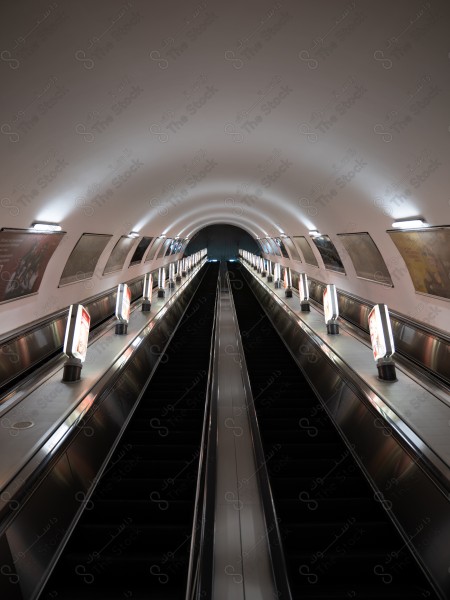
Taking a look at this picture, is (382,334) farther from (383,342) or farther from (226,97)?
(226,97)

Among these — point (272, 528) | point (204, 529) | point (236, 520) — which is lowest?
point (236, 520)

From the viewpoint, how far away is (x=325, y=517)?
151 inches

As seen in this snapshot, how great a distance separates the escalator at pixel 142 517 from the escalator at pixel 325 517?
2.81ft

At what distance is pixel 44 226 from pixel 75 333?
344 cm

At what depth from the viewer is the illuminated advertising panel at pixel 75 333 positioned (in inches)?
207

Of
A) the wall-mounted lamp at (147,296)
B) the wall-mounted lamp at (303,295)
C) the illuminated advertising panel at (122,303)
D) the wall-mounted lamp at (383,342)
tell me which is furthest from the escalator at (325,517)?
the wall-mounted lamp at (147,296)

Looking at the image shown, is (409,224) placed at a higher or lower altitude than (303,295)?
higher

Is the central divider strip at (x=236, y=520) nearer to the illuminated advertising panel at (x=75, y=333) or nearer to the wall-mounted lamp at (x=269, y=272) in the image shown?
the illuminated advertising panel at (x=75, y=333)

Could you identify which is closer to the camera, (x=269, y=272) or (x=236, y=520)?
(x=236, y=520)

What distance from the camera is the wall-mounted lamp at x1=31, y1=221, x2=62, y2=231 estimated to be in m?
7.62

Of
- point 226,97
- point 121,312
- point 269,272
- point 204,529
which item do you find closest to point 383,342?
point 204,529

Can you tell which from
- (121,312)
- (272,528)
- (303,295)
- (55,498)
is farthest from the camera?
(303,295)

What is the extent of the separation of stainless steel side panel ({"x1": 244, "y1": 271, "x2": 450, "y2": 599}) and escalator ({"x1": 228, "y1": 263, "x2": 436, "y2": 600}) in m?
A: 0.10

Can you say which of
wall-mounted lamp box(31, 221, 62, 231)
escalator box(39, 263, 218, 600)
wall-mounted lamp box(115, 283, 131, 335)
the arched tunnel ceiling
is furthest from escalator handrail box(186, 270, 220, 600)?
wall-mounted lamp box(31, 221, 62, 231)
